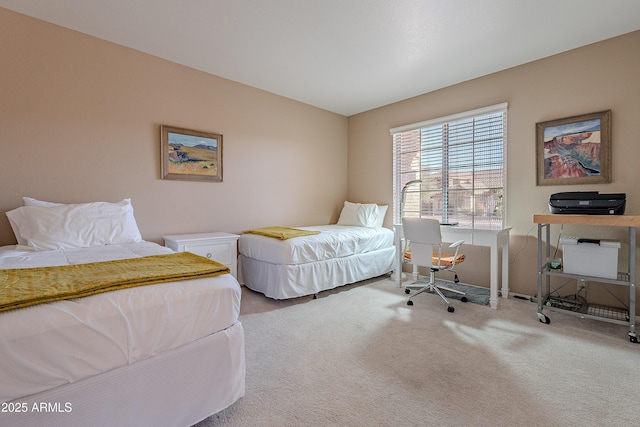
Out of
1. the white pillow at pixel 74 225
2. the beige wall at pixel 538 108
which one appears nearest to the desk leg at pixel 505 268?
the beige wall at pixel 538 108

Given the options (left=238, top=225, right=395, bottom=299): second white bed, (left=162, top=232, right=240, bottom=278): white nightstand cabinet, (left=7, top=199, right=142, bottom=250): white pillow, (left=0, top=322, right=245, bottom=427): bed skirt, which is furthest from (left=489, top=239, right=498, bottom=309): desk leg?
(left=7, top=199, right=142, bottom=250): white pillow

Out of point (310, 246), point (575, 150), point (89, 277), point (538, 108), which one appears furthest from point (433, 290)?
point (89, 277)

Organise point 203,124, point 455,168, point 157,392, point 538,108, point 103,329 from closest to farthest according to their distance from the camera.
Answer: point 103,329 → point 157,392 → point 538,108 → point 203,124 → point 455,168

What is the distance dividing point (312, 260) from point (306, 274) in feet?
0.56

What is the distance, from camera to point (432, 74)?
3398 mm

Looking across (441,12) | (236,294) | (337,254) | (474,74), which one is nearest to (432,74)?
(474,74)

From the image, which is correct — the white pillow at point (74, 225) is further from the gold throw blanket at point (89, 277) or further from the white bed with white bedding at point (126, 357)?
the white bed with white bedding at point (126, 357)

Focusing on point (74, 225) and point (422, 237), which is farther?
point (422, 237)

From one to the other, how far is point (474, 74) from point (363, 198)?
7.62 ft

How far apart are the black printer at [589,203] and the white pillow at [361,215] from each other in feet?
7.18

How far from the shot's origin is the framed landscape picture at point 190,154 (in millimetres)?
3104

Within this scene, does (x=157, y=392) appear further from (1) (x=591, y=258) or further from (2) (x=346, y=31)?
(1) (x=591, y=258)

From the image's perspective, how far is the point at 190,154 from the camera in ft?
10.7

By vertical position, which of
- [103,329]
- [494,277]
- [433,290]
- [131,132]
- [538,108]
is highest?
[538,108]
